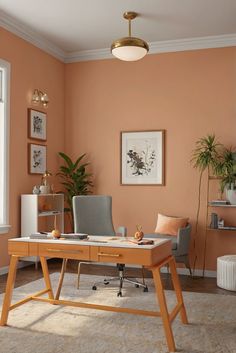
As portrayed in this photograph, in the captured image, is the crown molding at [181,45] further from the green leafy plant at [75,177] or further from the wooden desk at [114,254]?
the wooden desk at [114,254]

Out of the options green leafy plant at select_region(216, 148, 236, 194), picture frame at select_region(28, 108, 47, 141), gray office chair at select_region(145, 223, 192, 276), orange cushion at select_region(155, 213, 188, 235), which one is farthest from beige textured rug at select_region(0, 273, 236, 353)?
picture frame at select_region(28, 108, 47, 141)

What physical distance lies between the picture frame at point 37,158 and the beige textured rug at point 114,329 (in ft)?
7.00

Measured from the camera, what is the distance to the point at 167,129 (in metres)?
6.20

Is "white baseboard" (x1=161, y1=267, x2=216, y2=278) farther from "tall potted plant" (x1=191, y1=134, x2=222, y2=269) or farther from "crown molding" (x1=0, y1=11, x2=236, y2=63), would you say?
"crown molding" (x1=0, y1=11, x2=236, y2=63)

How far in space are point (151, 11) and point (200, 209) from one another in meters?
2.76

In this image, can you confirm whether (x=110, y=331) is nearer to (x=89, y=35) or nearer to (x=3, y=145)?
(x=3, y=145)

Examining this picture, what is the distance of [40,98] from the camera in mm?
6188

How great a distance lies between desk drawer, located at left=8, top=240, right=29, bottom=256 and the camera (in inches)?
138

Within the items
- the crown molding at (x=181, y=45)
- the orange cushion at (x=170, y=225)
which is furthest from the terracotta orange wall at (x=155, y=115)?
the orange cushion at (x=170, y=225)

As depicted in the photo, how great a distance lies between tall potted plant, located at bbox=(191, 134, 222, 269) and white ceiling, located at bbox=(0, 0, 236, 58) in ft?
4.88

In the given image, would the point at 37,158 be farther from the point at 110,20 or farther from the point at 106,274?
the point at 110,20

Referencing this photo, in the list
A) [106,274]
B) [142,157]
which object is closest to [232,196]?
[142,157]

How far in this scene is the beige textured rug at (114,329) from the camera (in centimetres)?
310

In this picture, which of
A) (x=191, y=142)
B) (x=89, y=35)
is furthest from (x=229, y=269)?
(x=89, y=35)
